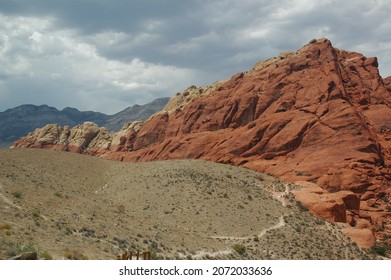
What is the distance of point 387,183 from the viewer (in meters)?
63.6

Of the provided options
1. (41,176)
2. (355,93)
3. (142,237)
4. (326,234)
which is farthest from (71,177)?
(355,93)

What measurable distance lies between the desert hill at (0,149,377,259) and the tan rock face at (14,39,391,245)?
680 centimetres

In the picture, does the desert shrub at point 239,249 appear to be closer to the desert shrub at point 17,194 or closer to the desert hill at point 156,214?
the desert hill at point 156,214

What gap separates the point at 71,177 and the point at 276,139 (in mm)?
35953

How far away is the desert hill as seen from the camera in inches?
1092

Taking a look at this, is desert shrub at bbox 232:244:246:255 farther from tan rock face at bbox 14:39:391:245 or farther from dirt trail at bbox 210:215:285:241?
tan rock face at bbox 14:39:391:245

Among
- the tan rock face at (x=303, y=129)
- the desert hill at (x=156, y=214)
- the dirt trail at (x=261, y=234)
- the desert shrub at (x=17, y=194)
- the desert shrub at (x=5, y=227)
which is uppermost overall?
the tan rock face at (x=303, y=129)

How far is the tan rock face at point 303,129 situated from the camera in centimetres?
6234

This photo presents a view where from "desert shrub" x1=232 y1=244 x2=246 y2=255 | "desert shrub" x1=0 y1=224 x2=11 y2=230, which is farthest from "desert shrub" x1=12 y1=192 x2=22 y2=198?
"desert shrub" x1=232 y1=244 x2=246 y2=255

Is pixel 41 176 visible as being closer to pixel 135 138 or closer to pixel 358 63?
pixel 135 138

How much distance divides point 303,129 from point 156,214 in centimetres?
3554

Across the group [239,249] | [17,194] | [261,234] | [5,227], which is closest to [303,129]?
[261,234]

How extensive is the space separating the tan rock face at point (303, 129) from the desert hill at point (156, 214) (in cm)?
680

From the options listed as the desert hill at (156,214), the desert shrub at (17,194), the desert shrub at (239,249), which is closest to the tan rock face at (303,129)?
the desert hill at (156,214)
